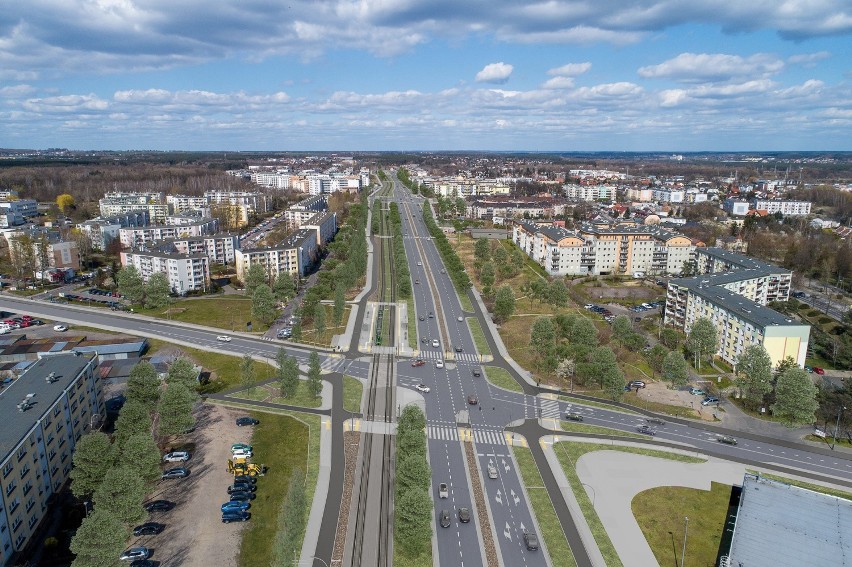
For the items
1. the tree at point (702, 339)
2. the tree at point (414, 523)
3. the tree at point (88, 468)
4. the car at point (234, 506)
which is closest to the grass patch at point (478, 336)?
the tree at point (702, 339)

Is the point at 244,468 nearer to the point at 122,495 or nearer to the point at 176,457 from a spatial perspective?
the point at 176,457

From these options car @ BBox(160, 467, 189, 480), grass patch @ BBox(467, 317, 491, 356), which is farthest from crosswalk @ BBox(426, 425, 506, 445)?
car @ BBox(160, 467, 189, 480)

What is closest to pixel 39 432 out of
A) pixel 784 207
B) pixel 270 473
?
pixel 270 473

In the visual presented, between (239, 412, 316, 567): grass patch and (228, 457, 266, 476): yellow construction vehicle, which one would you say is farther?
(228, 457, 266, 476): yellow construction vehicle

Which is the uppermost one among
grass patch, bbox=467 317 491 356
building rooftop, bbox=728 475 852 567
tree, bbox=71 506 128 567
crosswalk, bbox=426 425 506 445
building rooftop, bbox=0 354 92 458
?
building rooftop, bbox=0 354 92 458

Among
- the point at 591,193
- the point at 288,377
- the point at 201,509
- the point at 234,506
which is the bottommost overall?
the point at 201,509

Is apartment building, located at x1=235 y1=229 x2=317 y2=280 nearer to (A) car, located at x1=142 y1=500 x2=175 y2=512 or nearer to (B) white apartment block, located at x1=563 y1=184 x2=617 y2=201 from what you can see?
(A) car, located at x1=142 y1=500 x2=175 y2=512

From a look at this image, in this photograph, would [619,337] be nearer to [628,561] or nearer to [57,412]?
[628,561]
